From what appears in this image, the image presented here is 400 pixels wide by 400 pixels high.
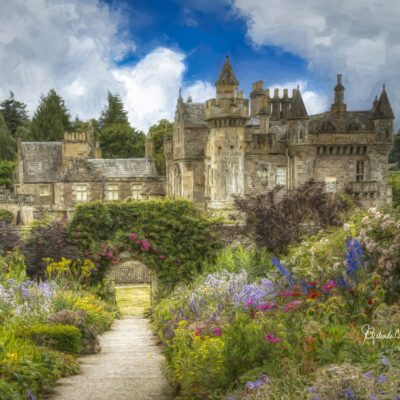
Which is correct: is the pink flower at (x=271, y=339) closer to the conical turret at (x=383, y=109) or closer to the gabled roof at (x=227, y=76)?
the gabled roof at (x=227, y=76)

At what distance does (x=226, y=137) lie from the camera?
2767 centimetres

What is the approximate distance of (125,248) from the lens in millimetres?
18422

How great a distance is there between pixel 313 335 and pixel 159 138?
194ft

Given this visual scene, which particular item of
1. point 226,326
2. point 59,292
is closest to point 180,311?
point 59,292

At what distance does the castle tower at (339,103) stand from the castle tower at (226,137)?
333 inches

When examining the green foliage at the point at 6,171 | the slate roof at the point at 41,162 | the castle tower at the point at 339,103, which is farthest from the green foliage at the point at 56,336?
the green foliage at the point at 6,171

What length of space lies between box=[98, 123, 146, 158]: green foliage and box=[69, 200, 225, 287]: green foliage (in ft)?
165

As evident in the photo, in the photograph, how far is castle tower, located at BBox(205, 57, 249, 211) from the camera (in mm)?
27203

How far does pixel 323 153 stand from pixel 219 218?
16034 millimetres

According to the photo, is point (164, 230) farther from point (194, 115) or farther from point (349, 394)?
point (194, 115)

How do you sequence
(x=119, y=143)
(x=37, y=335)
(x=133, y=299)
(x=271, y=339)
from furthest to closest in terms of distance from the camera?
(x=119, y=143)
(x=133, y=299)
(x=37, y=335)
(x=271, y=339)

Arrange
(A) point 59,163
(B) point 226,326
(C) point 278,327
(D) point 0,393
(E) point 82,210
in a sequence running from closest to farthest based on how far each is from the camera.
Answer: (D) point 0,393
(C) point 278,327
(B) point 226,326
(E) point 82,210
(A) point 59,163

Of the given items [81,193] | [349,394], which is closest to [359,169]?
[81,193]

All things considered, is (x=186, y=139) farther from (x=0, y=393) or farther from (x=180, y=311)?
(x=0, y=393)
